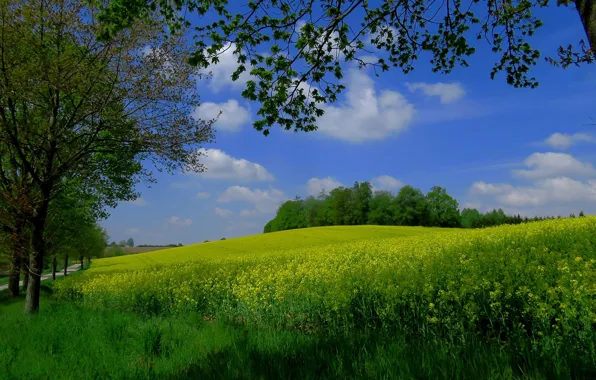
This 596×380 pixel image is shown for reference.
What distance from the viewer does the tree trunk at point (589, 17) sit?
4250 millimetres

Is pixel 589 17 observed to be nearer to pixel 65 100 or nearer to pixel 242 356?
pixel 242 356

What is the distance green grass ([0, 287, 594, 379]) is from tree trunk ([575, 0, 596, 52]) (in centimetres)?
349

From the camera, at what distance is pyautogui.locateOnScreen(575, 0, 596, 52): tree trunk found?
4.25 meters

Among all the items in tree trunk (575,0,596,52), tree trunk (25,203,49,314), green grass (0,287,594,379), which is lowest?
green grass (0,287,594,379)

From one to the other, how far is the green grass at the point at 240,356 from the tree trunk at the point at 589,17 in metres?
3.49

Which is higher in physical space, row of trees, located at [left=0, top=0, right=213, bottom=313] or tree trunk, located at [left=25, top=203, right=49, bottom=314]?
row of trees, located at [left=0, top=0, right=213, bottom=313]

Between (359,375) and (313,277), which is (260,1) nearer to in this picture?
(359,375)

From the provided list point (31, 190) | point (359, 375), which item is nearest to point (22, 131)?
point (31, 190)

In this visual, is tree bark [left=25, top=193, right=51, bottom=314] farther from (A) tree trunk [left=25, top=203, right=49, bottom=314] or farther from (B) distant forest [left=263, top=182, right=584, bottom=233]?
(B) distant forest [left=263, top=182, right=584, bottom=233]

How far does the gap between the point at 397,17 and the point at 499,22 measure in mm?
2009

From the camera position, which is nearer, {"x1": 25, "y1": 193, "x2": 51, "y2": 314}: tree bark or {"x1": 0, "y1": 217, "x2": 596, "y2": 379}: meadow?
{"x1": 0, "y1": 217, "x2": 596, "y2": 379}: meadow

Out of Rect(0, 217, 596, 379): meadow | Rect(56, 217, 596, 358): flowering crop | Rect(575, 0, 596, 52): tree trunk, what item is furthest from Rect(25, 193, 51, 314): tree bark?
Rect(575, 0, 596, 52): tree trunk

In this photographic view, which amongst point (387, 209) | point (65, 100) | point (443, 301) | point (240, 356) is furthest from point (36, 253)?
point (387, 209)

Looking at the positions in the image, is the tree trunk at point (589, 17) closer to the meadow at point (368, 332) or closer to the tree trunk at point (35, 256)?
the meadow at point (368, 332)
